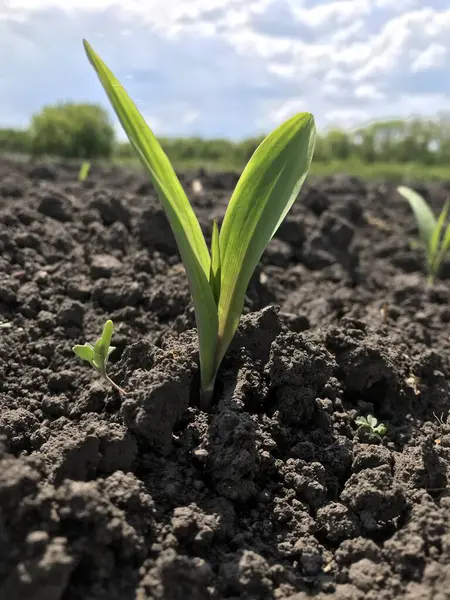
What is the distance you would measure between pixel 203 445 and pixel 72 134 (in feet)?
24.0

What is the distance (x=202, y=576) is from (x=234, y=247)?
29.1 inches

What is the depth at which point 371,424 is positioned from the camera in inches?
60.6

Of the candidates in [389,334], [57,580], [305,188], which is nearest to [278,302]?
[389,334]

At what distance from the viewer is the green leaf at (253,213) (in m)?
1.43

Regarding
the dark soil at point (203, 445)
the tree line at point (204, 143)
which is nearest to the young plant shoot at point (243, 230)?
the dark soil at point (203, 445)

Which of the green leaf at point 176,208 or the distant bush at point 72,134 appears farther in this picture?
the distant bush at point 72,134

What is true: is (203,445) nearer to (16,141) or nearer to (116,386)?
(116,386)

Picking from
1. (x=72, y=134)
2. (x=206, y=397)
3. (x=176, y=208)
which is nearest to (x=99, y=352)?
(x=206, y=397)

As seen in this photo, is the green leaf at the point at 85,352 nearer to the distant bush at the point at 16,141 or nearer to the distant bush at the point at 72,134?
the distant bush at the point at 72,134

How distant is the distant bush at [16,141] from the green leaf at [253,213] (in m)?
7.46

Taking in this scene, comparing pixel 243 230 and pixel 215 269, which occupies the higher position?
pixel 243 230

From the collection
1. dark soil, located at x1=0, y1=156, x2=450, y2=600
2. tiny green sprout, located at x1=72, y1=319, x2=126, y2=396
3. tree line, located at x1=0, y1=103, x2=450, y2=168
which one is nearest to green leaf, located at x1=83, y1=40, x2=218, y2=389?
dark soil, located at x1=0, y1=156, x2=450, y2=600

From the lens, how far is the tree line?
7859mm

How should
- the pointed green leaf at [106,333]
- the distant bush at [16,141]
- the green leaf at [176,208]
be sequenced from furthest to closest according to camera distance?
1. the distant bush at [16,141]
2. the pointed green leaf at [106,333]
3. the green leaf at [176,208]
